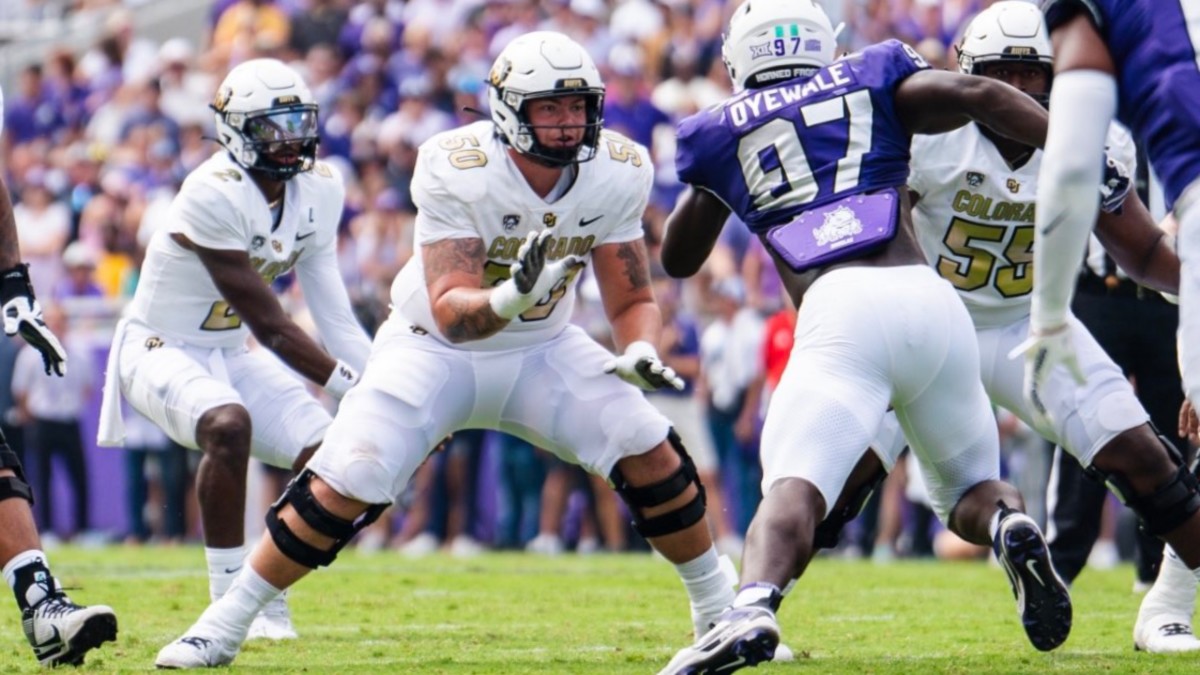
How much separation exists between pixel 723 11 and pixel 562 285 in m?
8.77

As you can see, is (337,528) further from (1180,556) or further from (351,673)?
(1180,556)

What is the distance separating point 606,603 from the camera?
824 centimetres

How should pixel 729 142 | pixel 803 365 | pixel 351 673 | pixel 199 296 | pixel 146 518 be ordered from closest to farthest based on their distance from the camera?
pixel 803 365
pixel 729 142
pixel 351 673
pixel 199 296
pixel 146 518

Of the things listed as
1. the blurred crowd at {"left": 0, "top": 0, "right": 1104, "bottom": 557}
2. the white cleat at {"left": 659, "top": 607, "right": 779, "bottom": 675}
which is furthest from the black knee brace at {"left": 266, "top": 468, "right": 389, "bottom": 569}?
the blurred crowd at {"left": 0, "top": 0, "right": 1104, "bottom": 557}

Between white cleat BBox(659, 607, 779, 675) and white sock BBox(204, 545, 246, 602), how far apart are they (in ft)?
8.97

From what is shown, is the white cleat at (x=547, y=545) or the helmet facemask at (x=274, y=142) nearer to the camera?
the helmet facemask at (x=274, y=142)

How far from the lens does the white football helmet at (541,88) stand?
227 inches

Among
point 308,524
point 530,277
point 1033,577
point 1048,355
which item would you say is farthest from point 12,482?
point 1048,355

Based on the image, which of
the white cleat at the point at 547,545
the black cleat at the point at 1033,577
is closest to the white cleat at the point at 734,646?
the black cleat at the point at 1033,577

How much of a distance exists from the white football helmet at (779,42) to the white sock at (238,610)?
6.39ft

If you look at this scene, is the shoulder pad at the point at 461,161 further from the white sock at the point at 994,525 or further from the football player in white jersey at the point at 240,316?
the white sock at the point at 994,525

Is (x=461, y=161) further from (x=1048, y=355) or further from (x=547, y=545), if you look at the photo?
(x=547, y=545)

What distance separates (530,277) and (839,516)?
1.37 m

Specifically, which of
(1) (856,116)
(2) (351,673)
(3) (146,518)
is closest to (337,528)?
(2) (351,673)
